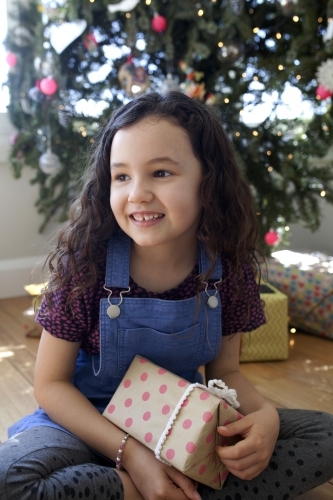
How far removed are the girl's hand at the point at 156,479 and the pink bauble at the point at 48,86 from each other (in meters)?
1.35

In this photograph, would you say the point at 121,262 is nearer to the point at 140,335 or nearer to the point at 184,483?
the point at 140,335

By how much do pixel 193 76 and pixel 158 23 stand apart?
0.66 ft

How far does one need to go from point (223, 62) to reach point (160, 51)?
0.90ft

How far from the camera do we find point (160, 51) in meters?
1.96

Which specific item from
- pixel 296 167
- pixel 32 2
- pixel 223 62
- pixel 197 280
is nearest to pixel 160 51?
pixel 223 62

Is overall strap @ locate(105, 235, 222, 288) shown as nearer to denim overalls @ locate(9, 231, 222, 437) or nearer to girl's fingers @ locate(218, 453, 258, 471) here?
denim overalls @ locate(9, 231, 222, 437)

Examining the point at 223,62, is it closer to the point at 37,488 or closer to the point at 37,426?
the point at 37,426

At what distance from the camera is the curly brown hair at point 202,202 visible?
2.92 feet

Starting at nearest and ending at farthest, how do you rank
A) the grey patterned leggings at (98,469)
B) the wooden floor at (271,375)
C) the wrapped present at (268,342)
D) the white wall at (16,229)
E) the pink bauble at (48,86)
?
the grey patterned leggings at (98,469) < the wooden floor at (271,375) < the wrapped present at (268,342) < the pink bauble at (48,86) < the white wall at (16,229)

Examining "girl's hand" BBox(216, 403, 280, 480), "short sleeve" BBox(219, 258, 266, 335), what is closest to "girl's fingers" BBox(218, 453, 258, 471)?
"girl's hand" BBox(216, 403, 280, 480)

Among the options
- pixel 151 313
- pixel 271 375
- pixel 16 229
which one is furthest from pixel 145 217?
pixel 16 229

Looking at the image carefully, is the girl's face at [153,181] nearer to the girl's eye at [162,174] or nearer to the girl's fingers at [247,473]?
the girl's eye at [162,174]

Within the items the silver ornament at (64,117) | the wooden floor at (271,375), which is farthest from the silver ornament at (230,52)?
the wooden floor at (271,375)

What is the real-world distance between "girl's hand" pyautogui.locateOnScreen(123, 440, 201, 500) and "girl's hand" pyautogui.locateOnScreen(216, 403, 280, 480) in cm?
7
